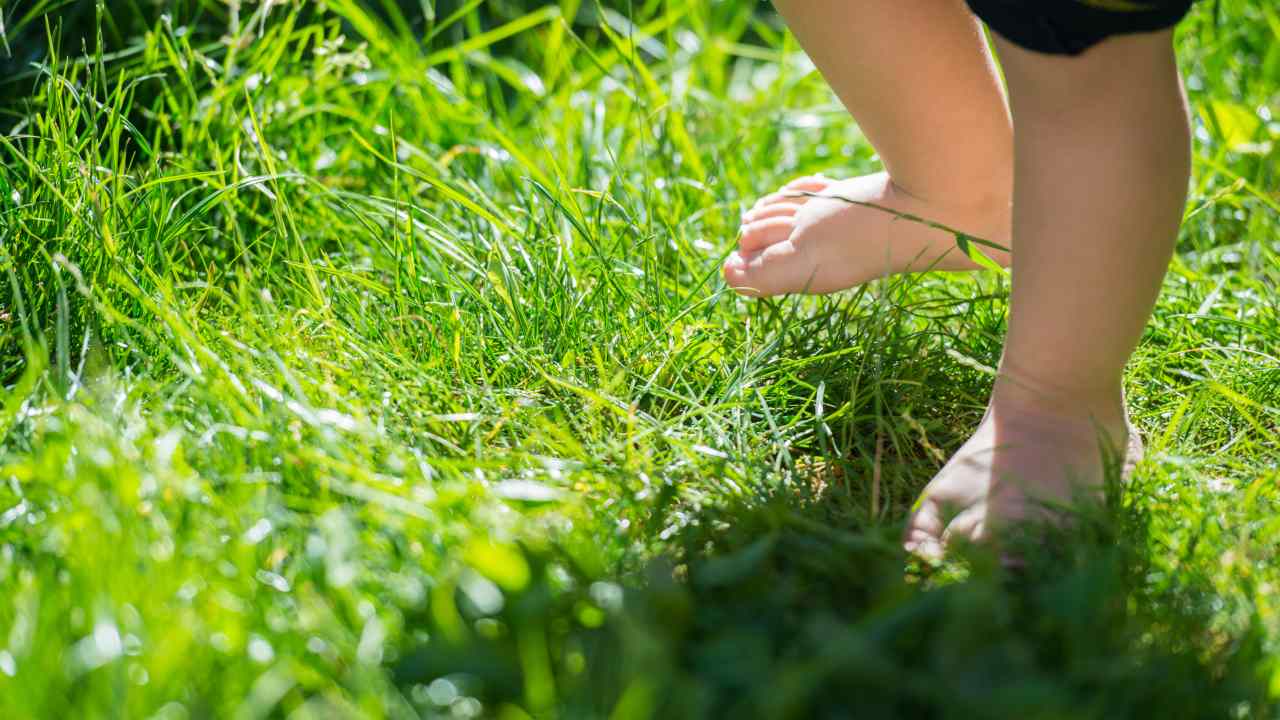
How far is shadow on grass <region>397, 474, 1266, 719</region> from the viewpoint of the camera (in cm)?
66

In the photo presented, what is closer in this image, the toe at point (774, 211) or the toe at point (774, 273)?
the toe at point (774, 273)

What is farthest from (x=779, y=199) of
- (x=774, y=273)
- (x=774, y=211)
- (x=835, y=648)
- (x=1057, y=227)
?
(x=835, y=648)

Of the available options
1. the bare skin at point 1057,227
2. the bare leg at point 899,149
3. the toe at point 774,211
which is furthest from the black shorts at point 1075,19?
the toe at point 774,211

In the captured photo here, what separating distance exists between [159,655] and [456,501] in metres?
0.27

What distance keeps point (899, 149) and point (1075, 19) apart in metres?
0.41

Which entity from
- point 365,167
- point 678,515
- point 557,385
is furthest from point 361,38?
point 678,515

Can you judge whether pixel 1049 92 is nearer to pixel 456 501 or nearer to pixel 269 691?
pixel 456 501

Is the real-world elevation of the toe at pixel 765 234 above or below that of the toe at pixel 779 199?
below

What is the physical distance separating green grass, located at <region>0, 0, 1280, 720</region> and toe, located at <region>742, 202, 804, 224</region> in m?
0.10

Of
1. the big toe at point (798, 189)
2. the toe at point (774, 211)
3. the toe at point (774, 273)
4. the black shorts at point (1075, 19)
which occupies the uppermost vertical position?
the black shorts at point (1075, 19)

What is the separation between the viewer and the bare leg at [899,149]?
1231 mm

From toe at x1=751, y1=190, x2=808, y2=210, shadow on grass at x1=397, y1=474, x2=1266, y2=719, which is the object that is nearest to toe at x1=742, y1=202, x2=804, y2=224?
toe at x1=751, y1=190, x2=808, y2=210

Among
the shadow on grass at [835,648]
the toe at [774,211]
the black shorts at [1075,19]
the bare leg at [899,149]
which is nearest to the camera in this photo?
the shadow on grass at [835,648]

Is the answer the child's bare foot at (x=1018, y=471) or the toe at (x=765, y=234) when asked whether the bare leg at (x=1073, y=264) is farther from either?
the toe at (x=765, y=234)
